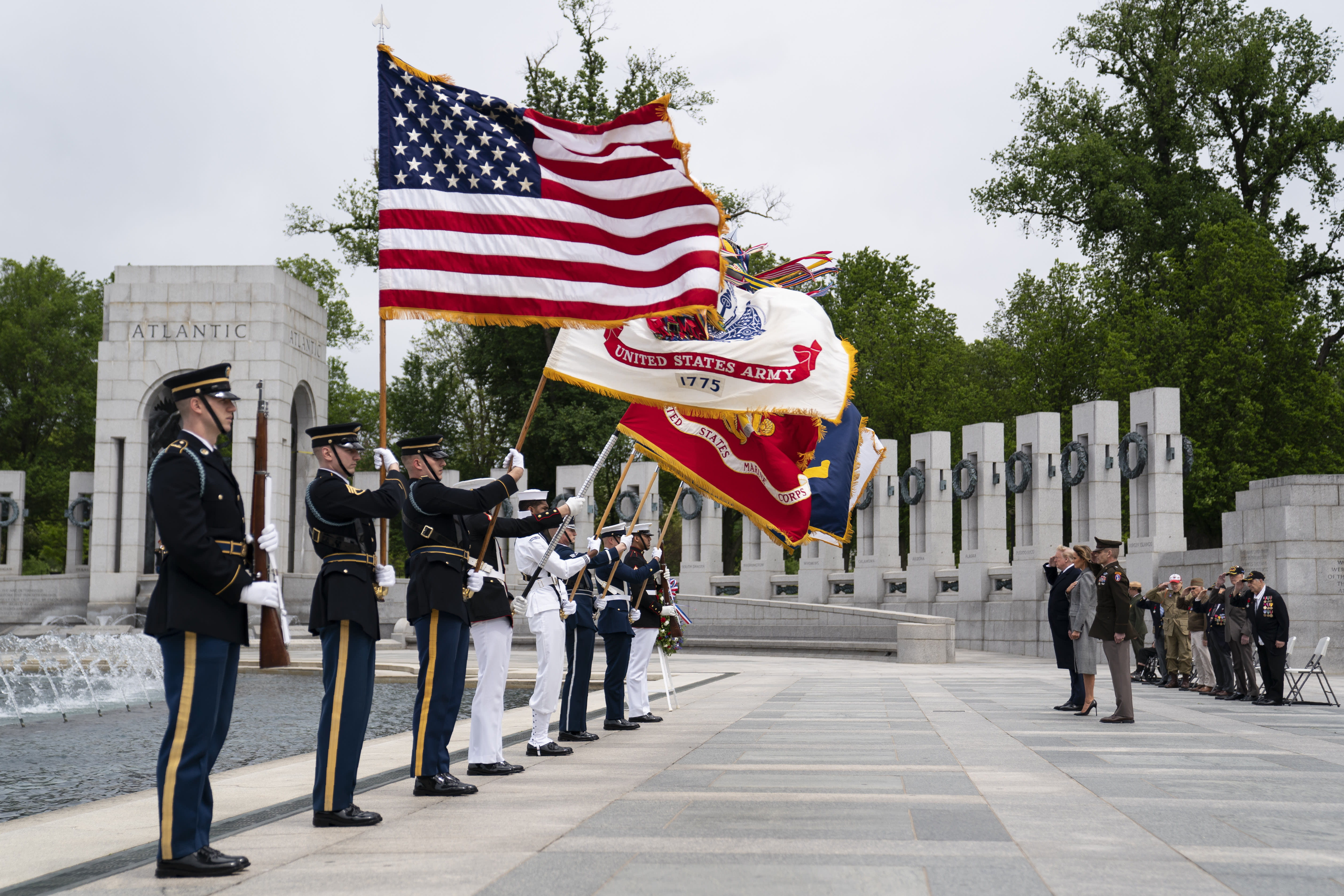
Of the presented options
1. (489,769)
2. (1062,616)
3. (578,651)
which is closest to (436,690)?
(489,769)

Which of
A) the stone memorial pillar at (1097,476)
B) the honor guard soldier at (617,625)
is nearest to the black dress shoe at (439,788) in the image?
the honor guard soldier at (617,625)

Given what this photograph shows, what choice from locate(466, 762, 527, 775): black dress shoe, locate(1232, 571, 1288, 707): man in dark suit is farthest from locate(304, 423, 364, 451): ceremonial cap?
locate(1232, 571, 1288, 707): man in dark suit

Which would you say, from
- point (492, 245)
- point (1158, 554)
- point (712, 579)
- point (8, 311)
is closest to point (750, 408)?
point (492, 245)

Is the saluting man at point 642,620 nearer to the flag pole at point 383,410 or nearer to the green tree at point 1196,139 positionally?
the flag pole at point 383,410

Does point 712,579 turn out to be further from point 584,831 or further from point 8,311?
point 8,311

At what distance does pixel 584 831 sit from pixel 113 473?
33024 mm

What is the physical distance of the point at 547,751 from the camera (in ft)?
32.9

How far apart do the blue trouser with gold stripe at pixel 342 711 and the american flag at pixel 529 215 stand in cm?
230

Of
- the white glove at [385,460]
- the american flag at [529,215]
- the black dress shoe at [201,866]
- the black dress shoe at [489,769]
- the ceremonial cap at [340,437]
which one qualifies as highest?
the american flag at [529,215]

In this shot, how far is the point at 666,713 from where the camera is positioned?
46.6ft

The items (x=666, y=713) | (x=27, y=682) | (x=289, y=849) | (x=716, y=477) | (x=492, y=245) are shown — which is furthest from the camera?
(x=27, y=682)

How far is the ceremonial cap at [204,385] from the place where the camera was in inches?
234

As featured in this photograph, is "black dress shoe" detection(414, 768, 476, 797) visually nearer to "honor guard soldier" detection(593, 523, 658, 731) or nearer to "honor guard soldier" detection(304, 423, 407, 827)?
"honor guard soldier" detection(304, 423, 407, 827)

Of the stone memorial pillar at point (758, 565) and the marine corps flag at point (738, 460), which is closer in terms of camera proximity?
the marine corps flag at point (738, 460)
